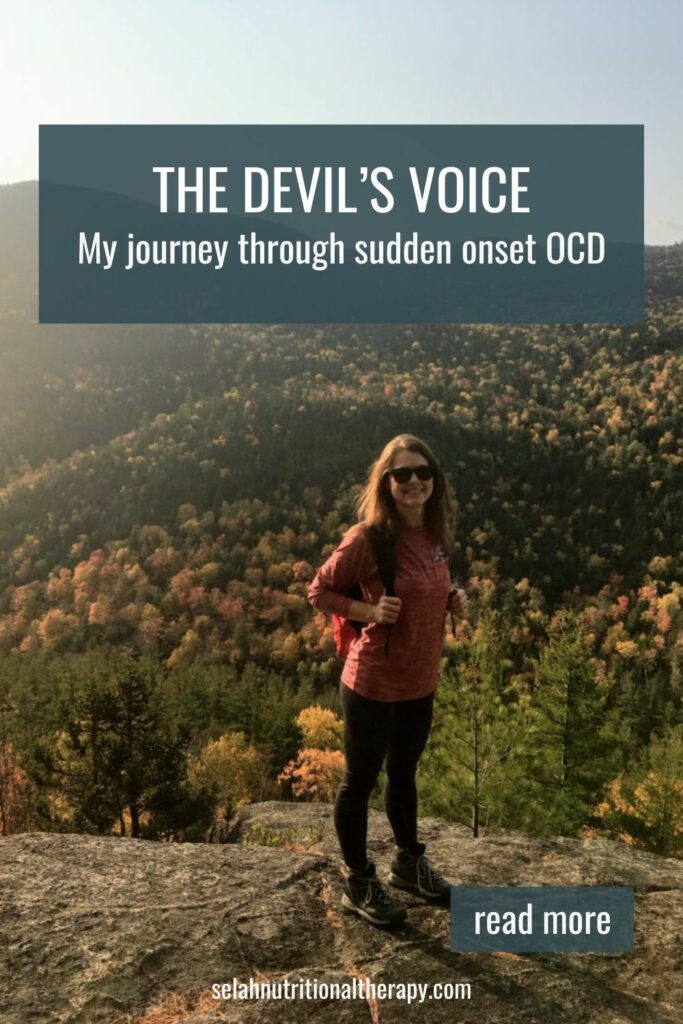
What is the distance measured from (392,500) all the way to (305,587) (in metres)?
116

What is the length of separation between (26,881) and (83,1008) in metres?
1.53

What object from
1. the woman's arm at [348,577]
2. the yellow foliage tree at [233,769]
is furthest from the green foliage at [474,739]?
the yellow foliage tree at [233,769]

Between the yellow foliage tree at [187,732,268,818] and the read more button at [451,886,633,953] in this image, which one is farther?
the yellow foliage tree at [187,732,268,818]

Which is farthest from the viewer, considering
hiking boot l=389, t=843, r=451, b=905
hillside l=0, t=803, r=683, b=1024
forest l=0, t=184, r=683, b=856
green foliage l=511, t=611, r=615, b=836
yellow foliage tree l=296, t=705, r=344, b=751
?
yellow foliage tree l=296, t=705, r=344, b=751

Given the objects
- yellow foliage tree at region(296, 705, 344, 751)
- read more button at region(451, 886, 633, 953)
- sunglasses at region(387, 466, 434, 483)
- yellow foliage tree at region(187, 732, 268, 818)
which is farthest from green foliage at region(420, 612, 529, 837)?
yellow foliage tree at region(296, 705, 344, 751)

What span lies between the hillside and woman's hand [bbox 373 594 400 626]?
1832mm

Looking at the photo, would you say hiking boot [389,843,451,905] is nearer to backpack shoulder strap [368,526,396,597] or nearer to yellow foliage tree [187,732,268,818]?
backpack shoulder strap [368,526,396,597]

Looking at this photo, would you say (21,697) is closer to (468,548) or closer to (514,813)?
(514,813)

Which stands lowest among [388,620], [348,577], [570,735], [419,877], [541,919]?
[570,735]

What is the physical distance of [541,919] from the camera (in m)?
4.26

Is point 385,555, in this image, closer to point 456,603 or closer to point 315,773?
point 456,603

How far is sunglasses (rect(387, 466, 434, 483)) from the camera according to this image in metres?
3.95

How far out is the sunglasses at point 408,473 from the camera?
3945 mm

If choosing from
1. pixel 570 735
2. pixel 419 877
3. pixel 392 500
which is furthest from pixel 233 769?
pixel 392 500
